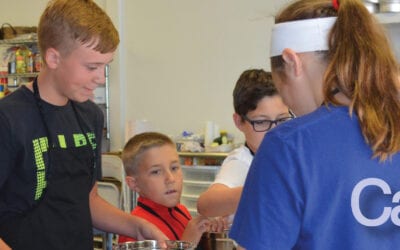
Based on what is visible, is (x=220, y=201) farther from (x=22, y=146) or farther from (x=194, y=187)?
(x=194, y=187)

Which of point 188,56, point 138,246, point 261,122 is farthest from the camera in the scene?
point 188,56

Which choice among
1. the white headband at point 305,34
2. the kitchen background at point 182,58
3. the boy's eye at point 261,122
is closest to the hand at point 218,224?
the boy's eye at point 261,122

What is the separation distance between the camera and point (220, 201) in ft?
5.13

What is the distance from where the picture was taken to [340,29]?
965mm

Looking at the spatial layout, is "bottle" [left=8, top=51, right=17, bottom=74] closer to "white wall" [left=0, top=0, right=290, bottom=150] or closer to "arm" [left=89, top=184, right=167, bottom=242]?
"white wall" [left=0, top=0, right=290, bottom=150]

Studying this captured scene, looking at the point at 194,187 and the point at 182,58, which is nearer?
the point at 194,187

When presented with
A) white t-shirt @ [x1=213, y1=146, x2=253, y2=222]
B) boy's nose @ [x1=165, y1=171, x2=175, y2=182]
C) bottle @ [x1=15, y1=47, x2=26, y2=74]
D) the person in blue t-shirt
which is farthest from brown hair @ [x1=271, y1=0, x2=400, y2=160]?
bottle @ [x1=15, y1=47, x2=26, y2=74]

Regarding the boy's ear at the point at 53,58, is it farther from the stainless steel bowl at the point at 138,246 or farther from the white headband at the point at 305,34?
the white headband at the point at 305,34

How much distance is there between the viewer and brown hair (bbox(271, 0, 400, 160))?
0.89m

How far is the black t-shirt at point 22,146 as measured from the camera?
132 centimetres

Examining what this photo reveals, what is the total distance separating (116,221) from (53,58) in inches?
19.8

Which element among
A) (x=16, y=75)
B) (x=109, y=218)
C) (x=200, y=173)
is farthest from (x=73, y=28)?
(x=16, y=75)

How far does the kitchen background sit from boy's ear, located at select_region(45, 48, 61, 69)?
275 centimetres

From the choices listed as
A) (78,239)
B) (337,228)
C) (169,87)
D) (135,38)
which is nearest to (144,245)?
(78,239)
